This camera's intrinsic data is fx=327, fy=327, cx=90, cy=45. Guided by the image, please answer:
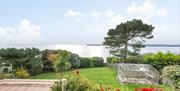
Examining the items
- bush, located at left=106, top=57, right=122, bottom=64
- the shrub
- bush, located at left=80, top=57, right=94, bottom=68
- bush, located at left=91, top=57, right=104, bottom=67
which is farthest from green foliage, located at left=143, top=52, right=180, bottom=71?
bush, located at left=91, top=57, right=104, bottom=67

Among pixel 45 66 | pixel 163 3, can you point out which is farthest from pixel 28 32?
pixel 163 3

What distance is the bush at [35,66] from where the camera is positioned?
52.0 feet

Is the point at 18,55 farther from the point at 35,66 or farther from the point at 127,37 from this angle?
the point at 127,37

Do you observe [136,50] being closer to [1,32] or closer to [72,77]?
[1,32]

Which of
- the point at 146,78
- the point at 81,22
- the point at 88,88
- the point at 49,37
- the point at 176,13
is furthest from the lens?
the point at 81,22

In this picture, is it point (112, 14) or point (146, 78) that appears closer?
point (146, 78)

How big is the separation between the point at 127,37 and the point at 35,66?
35.8ft

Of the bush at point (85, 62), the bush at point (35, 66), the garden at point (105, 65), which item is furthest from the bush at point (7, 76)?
the bush at point (85, 62)

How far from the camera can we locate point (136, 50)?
25641mm

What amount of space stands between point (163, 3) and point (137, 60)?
3929mm

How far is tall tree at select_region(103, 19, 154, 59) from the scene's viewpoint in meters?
24.8

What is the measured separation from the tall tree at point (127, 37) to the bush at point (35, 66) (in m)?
9.19

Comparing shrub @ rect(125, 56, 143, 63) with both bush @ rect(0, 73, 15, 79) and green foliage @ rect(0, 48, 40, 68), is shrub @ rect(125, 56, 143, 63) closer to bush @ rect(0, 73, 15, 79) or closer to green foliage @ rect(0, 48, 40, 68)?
green foliage @ rect(0, 48, 40, 68)

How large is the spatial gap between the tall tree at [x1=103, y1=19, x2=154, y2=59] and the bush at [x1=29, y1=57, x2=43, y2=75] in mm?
9187
